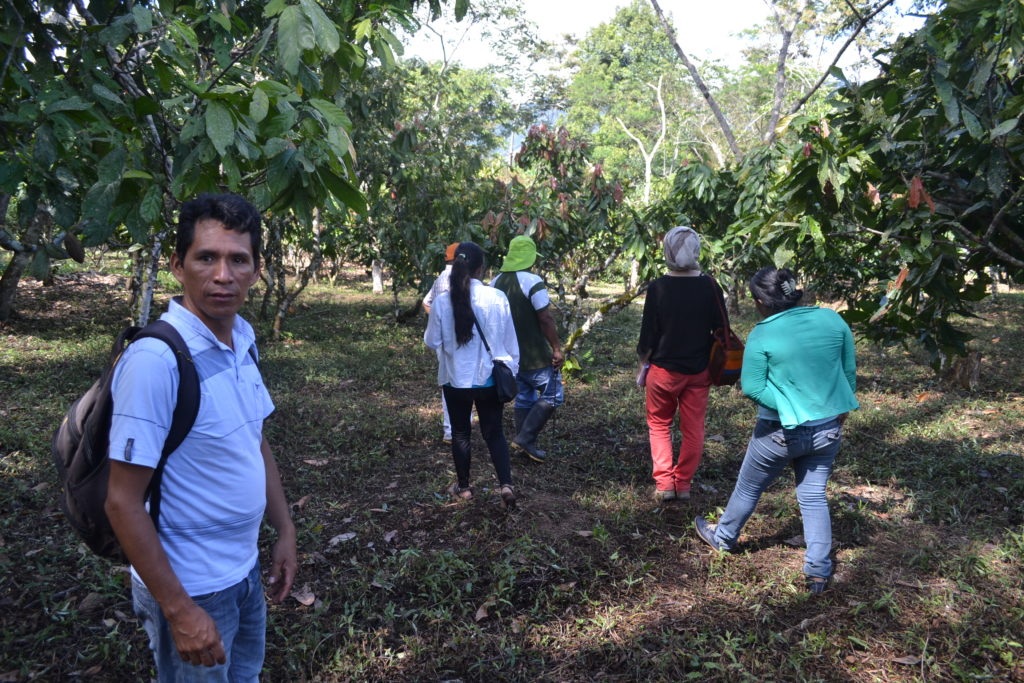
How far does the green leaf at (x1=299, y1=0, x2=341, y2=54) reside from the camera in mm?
2268

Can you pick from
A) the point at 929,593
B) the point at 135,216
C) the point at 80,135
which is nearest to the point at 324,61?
the point at 80,135

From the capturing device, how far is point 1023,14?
383 cm

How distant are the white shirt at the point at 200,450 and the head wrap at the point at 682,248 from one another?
11.2 ft

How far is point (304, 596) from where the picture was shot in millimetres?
3725

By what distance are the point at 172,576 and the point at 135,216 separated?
125 centimetres

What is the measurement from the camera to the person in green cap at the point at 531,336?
544cm

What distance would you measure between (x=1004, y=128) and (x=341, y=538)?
14.7ft

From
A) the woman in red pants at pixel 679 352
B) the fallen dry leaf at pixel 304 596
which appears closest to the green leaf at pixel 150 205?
the fallen dry leaf at pixel 304 596

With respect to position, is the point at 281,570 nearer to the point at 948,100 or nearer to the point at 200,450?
the point at 200,450

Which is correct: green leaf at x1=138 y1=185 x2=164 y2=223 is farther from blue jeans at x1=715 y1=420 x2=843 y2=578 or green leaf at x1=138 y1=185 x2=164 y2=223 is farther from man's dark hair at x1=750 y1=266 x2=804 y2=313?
blue jeans at x1=715 y1=420 x2=843 y2=578

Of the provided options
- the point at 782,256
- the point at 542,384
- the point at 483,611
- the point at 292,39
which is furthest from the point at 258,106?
the point at 542,384

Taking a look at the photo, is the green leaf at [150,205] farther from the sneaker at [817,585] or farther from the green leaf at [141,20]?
the sneaker at [817,585]

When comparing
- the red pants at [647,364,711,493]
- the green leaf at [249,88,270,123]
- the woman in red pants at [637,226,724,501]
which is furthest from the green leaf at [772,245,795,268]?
the green leaf at [249,88,270,123]

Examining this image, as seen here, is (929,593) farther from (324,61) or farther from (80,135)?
(80,135)
